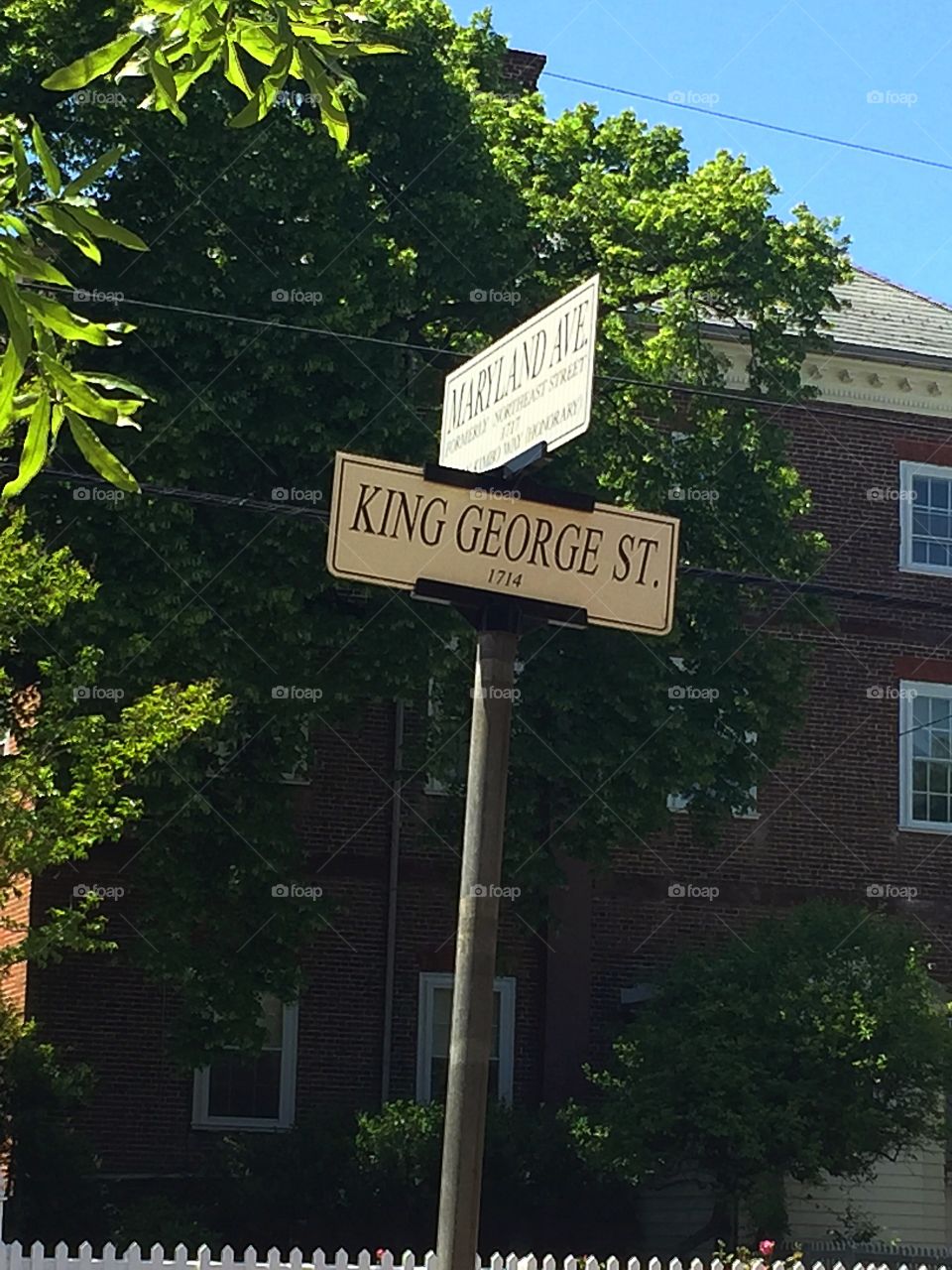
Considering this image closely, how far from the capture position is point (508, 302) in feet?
76.7

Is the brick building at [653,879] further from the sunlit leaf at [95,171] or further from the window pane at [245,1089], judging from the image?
the sunlit leaf at [95,171]

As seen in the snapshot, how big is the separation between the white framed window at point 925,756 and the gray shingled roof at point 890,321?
4.81 meters

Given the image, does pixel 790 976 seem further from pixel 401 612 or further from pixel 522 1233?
pixel 401 612

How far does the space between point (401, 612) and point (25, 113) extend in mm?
6513

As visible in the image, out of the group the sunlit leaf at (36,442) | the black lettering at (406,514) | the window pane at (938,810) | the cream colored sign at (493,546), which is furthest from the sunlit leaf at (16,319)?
the window pane at (938,810)

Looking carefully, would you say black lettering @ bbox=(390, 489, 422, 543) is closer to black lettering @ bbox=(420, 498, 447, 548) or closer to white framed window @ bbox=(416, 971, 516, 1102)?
black lettering @ bbox=(420, 498, 447, 548)

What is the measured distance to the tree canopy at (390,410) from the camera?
21.8 meters

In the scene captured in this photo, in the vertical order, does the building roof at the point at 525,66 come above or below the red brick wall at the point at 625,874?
above

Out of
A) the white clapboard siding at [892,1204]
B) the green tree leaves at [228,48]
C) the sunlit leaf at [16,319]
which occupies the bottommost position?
the white clapboard siding at [892,1204]

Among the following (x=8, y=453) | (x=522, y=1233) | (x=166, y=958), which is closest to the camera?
(x=8, y=453)

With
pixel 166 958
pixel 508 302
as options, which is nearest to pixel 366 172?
pixel 508 302

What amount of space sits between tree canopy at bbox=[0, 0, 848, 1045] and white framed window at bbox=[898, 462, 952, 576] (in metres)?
5.25

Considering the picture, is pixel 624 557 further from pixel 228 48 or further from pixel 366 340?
pixel 366 340

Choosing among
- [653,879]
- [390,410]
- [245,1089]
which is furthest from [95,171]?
[653,879]
